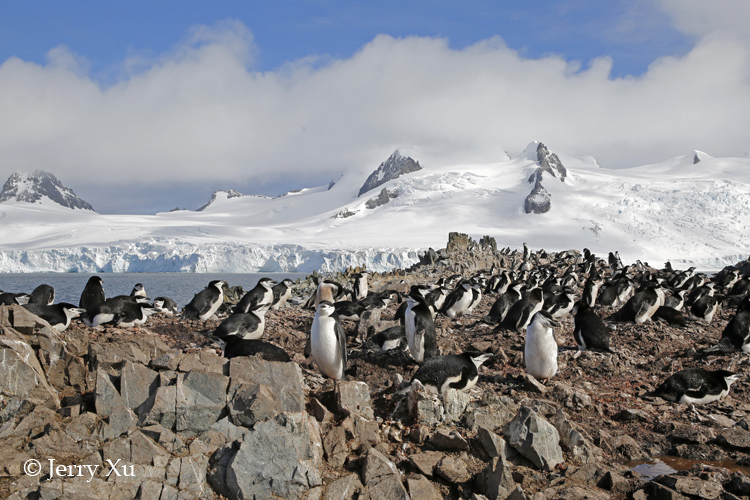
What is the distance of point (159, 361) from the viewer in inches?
197

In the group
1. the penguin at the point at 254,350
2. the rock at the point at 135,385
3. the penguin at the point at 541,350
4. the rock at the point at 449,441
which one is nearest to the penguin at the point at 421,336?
the penguin at the point at 541,350

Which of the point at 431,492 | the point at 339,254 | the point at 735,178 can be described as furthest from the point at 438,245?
the point at 431,492

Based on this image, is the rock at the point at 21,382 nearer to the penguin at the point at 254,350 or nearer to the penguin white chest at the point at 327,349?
the penguin at the point at 254,350

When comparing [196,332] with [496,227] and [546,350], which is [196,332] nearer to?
[546,350]

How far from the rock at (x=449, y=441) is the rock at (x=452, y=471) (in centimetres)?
23

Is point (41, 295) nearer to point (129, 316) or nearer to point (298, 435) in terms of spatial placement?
point (129, 316)

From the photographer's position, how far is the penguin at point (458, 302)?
12734mm

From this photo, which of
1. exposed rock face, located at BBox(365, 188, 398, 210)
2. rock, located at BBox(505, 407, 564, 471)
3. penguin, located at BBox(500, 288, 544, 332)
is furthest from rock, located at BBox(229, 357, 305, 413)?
exposed rock face, located at BBox(365, 188, 398, 210)

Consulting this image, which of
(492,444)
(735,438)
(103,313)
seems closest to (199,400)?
(492,444)

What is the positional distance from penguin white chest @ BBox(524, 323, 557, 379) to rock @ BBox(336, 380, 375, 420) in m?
2.92

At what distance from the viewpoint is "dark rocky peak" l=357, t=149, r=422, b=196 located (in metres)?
152

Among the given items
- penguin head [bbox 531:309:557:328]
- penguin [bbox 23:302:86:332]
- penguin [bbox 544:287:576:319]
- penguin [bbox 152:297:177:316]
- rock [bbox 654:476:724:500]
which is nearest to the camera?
rock [bbox 654:476:724:500]

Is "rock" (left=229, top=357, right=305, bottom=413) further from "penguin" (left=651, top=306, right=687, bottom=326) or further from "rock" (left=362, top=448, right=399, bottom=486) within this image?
"penguin" (left=651, top=306, right=687, bottom=326)

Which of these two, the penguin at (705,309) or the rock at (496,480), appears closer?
the rock at (496,480)
